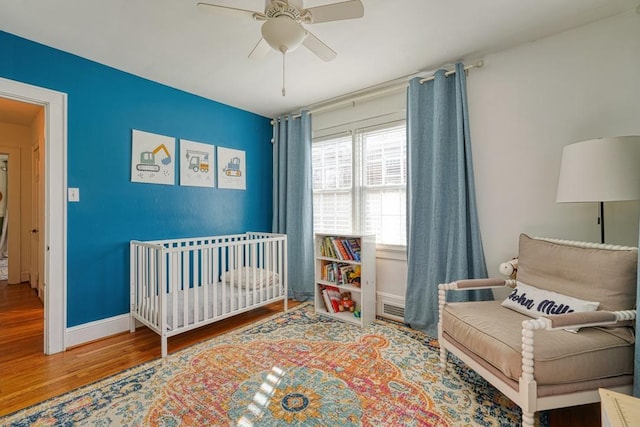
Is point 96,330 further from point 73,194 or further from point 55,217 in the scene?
point 73,194

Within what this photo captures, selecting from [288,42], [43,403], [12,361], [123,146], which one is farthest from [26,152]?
[288,42]

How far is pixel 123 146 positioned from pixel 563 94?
351 cm

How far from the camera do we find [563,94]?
2045 mm

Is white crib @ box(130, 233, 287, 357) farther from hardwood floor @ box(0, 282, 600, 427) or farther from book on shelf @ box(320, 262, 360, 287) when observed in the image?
book on shelf @ box(320, 262, 360, 287)

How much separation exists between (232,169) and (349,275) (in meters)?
1.83

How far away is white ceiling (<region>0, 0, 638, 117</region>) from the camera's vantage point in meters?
1.77

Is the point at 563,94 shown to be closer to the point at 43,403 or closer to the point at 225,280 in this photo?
the point at 225,280

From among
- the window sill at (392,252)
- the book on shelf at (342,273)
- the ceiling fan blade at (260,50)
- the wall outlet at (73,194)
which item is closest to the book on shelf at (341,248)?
the book on shelf at (342,273)

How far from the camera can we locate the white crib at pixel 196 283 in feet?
7.21

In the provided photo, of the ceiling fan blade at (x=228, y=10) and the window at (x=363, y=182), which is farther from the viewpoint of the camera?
the window at (x=363, y=182)

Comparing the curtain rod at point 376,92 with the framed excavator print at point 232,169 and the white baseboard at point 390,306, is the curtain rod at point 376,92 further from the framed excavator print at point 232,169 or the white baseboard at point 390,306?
the white baseboard at point 390,306

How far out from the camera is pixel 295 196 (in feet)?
11.6

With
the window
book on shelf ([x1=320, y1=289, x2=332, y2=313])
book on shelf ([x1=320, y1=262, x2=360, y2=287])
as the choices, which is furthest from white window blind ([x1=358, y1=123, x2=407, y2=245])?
book on shelf ([x1=320, y1=289, x2=332, y2=313])

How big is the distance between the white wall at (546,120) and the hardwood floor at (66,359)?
1.12 meters
